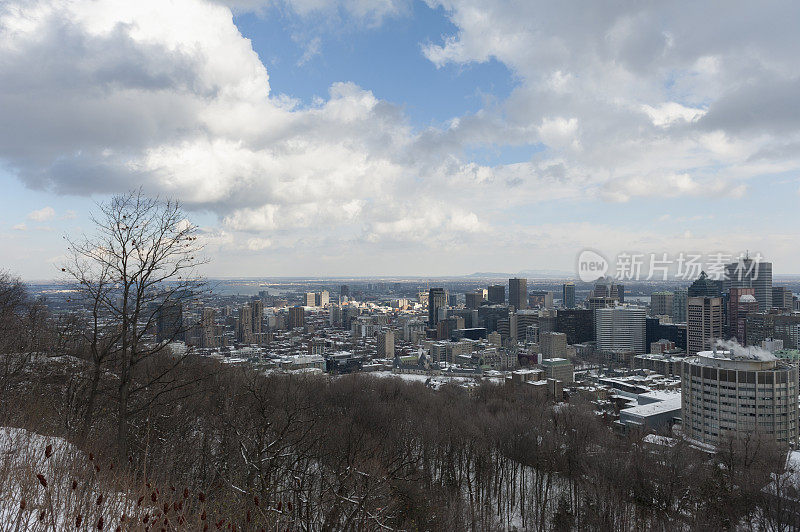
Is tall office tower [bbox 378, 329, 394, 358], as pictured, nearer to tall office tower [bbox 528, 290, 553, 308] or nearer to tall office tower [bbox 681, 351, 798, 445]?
tall office tower [bbox 681, 351, 798, 445]

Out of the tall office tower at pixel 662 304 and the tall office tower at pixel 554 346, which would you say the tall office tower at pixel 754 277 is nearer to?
the tall office tower at pixel 662 304

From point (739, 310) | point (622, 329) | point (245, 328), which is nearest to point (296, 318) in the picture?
point (245, 328)

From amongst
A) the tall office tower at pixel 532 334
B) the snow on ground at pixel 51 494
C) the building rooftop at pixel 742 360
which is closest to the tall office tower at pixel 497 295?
the tall office tower at pixel 532 334

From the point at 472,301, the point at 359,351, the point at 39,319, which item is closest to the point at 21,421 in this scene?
the point at 39,319

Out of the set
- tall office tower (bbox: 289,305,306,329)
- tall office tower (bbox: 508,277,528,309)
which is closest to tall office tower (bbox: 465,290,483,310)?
tall office tower (bbox: 508,277,528,309)

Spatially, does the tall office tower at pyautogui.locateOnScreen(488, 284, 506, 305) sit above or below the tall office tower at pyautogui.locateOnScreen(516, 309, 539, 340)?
above

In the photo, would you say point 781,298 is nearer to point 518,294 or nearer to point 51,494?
point 518,294
